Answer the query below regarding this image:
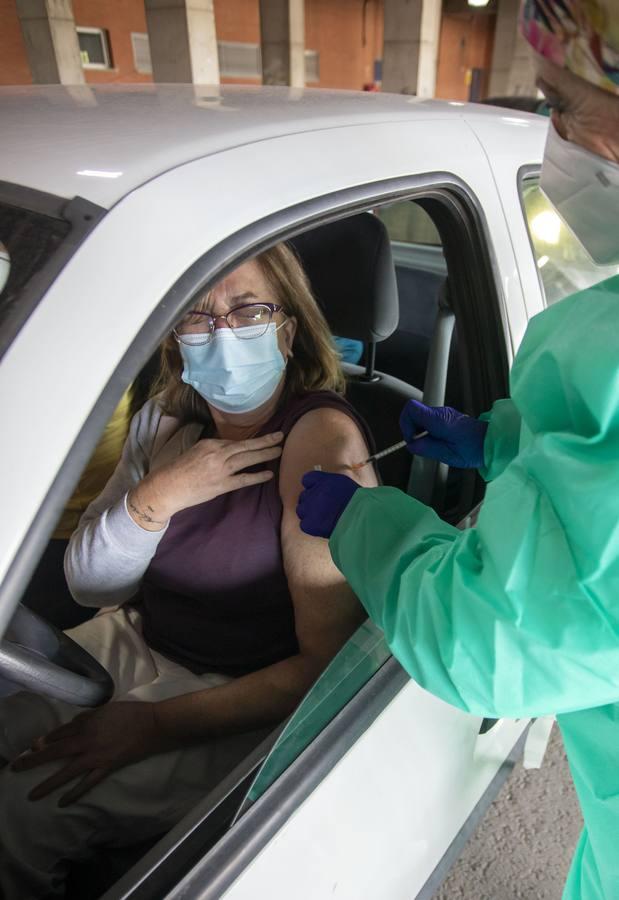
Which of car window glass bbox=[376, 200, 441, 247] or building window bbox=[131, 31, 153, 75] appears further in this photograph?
building window bbox=[131, 31, 153, 75]

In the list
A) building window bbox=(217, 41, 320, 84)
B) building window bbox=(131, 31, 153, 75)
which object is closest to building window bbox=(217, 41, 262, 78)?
building window bbox=(217, 41, 320, 84)

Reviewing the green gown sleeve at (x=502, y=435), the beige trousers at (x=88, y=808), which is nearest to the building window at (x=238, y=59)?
the green gown sleeve at (x=502, y=435)

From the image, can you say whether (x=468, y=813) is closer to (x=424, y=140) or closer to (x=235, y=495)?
(x=235, y=495)

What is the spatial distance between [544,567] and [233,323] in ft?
2.64

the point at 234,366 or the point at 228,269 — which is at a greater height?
the point at 228,269

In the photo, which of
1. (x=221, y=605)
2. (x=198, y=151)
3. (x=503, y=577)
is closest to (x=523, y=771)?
(x=221, y=605)

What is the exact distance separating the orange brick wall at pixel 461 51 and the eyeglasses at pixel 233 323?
17.9m

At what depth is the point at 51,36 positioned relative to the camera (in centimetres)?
752

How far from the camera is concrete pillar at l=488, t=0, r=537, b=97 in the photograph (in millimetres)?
14391

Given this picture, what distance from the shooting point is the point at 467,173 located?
1.25 metres

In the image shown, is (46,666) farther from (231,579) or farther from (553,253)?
(553,253)

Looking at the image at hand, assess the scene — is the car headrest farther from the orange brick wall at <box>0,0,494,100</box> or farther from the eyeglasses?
the orange brick wall at <box>0,0,494,100</box>

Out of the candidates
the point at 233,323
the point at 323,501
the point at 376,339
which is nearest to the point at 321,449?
the point at 323,501

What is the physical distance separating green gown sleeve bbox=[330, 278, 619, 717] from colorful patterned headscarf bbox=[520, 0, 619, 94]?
0.26 m
